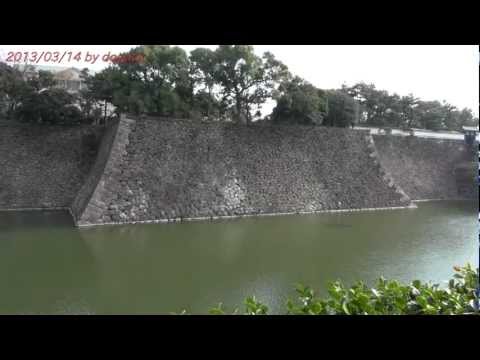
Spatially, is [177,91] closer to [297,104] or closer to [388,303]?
[297,104]

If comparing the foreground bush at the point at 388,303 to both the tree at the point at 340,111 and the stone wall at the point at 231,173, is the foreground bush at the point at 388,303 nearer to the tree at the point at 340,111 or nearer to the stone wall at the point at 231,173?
the stone wall at the point at 231,173

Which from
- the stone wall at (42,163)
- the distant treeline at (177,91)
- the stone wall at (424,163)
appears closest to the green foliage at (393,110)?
the stone wall at (424,163)

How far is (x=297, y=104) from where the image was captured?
1490 cm

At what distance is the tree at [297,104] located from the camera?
14914 millimetres

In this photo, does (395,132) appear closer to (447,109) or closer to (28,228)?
(447,109)

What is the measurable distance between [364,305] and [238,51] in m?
12.7

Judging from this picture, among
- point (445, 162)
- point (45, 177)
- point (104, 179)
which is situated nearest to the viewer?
point (104, 179)

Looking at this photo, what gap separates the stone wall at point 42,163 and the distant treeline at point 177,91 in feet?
2.29

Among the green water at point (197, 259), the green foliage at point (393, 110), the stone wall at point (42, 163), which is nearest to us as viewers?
the green water at point (197, 259)

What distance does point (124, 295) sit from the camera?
216 inches

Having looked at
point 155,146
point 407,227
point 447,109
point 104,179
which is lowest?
point 407,227

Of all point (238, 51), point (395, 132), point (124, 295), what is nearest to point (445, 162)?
point (395, 132)

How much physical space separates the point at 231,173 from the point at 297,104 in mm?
4370

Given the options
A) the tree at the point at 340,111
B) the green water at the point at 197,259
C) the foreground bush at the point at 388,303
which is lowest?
the green water at the point at 197,259
